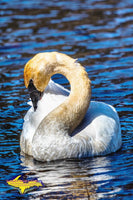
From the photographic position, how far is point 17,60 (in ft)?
43.4

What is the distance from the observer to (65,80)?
1164cm

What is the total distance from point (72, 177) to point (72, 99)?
125 cm

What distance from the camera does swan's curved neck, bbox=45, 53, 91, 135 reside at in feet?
25.3

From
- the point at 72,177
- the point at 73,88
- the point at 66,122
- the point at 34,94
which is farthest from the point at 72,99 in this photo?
the point at 72,177

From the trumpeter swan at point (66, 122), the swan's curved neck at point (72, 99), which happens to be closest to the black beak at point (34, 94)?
the trumpeter swan at point (66, 122)

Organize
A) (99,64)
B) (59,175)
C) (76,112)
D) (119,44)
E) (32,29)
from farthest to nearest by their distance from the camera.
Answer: (32,29) → (119,44) → (99,64) → (76,112) → (59,175)

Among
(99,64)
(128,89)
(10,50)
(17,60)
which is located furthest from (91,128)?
(10,50)

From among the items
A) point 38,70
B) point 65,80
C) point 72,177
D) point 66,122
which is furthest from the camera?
point 65,80

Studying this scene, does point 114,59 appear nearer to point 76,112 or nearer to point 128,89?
point 128,89

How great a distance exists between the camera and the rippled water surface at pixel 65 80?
6852 mm

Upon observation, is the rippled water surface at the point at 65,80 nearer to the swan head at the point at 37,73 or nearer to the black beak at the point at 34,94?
the black beak at the point at 34,94

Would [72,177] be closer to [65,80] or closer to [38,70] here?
[38,70]

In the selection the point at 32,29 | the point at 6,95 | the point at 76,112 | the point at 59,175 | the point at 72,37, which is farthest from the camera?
the point at 32,29

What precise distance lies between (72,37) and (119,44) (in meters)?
1.57
